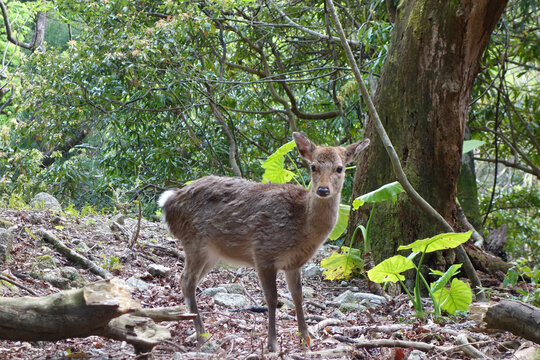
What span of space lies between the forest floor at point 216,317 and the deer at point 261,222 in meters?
0.33

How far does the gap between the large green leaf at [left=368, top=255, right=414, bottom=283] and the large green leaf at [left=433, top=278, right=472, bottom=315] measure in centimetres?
45

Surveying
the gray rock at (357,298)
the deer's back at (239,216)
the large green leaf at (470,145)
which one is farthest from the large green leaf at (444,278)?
the large green leaf at (470,145)

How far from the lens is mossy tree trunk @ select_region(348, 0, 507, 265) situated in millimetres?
5840

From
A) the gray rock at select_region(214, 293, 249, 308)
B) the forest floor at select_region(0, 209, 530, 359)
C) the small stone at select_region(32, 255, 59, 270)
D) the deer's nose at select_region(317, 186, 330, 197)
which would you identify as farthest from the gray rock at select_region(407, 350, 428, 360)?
the small stone at select_region(32, 255, 59, 270)

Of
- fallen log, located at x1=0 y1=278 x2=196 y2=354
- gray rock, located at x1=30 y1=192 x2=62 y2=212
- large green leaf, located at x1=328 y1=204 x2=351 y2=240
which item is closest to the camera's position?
fallen log, located at x1=0 y1=278 x2=196 y2=354

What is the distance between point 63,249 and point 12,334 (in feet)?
9.48

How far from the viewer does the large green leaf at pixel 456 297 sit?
4.56 meters

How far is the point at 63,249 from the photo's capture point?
18.1 feet

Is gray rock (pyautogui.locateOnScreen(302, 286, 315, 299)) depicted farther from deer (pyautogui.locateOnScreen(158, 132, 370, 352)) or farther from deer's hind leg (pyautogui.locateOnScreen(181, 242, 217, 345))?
deer's hind leg (pyautogui.locateOnScreen(181, 242, 217, 345))

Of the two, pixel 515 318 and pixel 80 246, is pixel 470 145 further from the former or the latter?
pixel 80 246

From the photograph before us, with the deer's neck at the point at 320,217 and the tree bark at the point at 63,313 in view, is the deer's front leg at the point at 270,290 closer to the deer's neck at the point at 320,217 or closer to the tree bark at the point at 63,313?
the deer's neck at the point at 320,217

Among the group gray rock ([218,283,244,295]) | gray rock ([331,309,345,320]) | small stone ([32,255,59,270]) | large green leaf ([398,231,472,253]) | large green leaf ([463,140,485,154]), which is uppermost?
large green leaf ([463,140,485,154])

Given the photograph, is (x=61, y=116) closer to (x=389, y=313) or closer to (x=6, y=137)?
(x=6, y=137)

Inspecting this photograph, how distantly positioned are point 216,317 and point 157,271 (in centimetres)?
123
